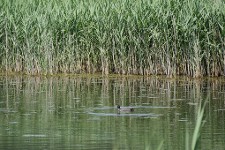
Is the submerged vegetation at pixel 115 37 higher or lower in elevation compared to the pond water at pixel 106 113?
higher

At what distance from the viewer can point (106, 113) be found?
1356 cm

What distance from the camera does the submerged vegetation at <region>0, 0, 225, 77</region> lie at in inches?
766

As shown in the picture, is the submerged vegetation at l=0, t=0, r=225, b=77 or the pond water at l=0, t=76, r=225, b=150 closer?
the pond water at l=0, t=76, r=225, b=150

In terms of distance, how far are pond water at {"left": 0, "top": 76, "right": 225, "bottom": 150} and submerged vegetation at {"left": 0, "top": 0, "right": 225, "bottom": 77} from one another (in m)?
0.56

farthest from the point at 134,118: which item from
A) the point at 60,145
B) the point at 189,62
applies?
the point at 189,62

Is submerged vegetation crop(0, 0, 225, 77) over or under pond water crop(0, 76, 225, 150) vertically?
over

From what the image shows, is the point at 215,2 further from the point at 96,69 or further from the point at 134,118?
the point at 134,118

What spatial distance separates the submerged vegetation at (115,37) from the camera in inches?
766

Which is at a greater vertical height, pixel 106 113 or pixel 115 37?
pixel 115 37

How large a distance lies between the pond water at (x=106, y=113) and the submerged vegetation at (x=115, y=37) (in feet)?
1.84

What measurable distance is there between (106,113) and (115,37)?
692 centimetres

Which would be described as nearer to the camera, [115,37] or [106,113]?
[106,113]

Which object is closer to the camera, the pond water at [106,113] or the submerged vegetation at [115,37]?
the pond water at [106,113]

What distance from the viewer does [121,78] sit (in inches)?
776
